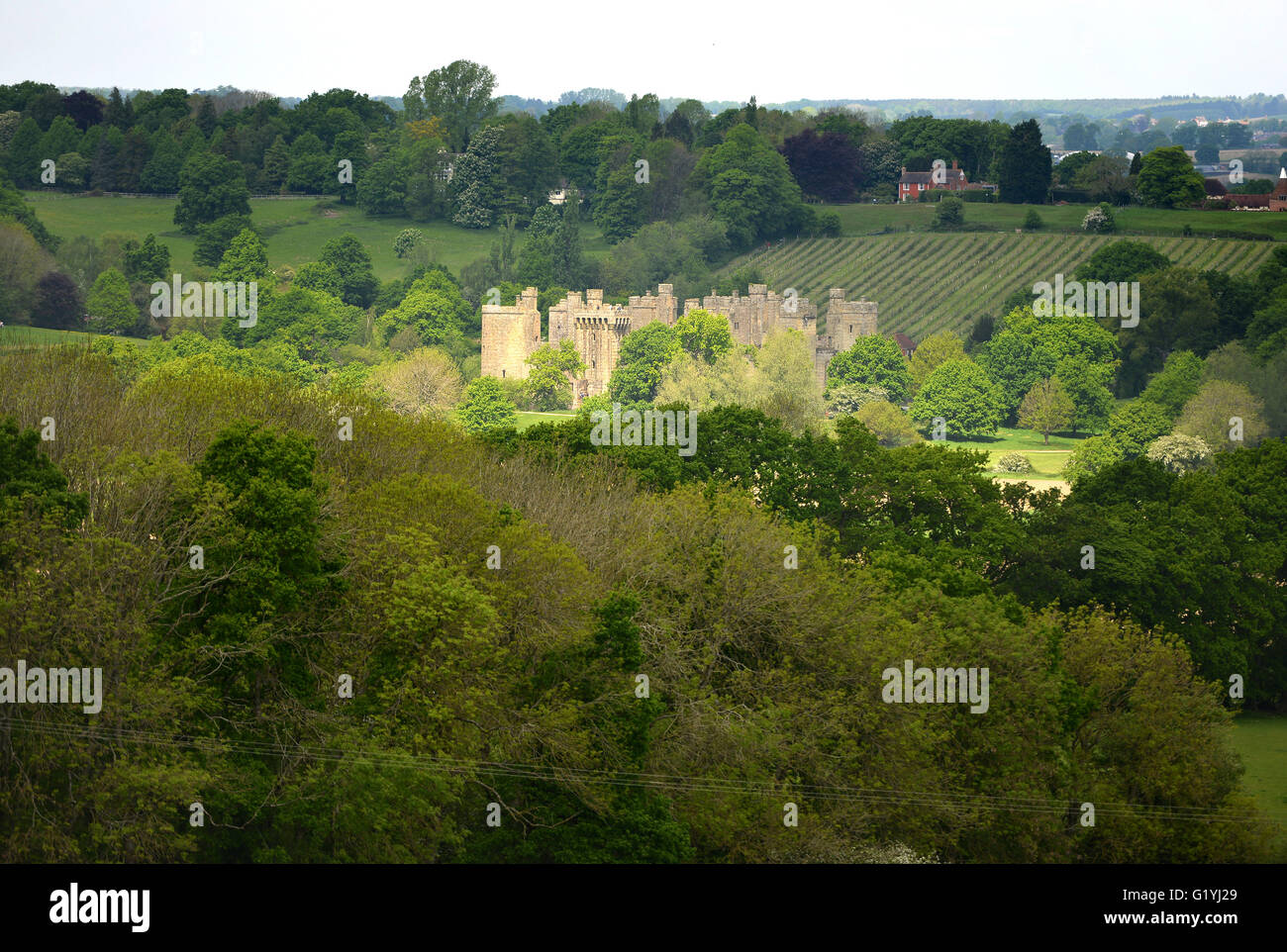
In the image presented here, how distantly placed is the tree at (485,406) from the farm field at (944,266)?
32110 mm

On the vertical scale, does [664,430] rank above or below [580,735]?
above

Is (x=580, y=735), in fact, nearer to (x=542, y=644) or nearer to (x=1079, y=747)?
(x=542, y=644)

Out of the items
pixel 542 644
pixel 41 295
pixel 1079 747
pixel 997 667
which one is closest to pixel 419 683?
pixel 542 644

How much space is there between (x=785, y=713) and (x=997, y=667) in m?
6.44

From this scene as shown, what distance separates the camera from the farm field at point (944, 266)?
15238cm

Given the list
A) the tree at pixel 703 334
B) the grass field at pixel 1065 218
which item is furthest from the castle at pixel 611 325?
the grass field at pixel 1065 218

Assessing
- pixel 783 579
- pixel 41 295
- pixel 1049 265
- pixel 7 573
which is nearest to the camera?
pixel 7 573

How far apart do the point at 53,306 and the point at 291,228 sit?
136ft

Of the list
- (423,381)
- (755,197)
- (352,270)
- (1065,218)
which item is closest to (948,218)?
(1065,218)

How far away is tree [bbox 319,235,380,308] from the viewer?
540 feet

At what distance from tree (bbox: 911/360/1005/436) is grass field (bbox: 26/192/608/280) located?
5086cm

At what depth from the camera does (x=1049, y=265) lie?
155m

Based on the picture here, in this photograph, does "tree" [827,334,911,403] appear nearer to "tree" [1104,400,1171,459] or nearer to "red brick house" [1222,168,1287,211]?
"tree" [1104,400,1171,459]

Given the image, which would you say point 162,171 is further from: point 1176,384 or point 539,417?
point 1176,384
